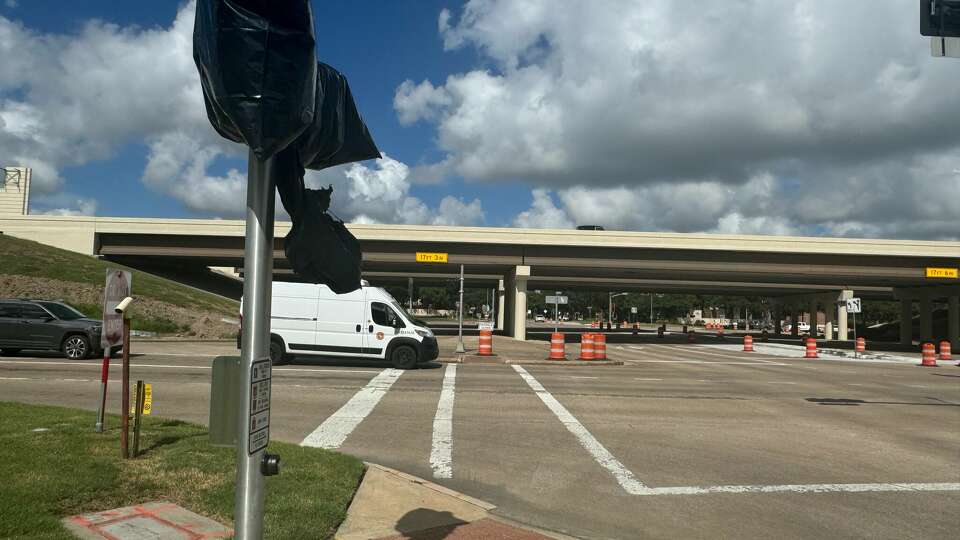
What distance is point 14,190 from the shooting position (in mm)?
52125

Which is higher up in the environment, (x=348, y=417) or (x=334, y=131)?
(x=334, y=131)

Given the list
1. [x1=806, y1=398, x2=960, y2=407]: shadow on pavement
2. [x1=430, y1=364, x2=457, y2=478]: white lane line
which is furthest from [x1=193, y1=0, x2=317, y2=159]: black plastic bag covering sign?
[x1=806, y1=398, x2=960, y2=407]: shadow on pavement

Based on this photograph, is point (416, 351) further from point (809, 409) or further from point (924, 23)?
point (924, 23)

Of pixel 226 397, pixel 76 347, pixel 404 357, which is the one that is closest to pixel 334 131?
pixel 226 397

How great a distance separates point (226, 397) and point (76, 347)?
18731mm

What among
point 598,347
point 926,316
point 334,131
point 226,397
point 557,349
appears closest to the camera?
point 226,397

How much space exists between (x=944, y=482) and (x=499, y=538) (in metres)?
5.64

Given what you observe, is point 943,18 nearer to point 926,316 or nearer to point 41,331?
point 41,331

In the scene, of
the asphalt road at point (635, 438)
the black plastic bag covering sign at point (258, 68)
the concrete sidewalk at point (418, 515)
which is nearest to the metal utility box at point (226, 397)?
the black plastic bag covering sign at point (258, 68)

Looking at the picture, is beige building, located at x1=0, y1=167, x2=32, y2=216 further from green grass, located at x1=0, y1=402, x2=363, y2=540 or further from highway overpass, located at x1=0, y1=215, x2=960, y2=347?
green grass, located at x1=0, y1=402, x2=363, y2=540

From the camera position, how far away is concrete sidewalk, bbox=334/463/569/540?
5309 millimetres

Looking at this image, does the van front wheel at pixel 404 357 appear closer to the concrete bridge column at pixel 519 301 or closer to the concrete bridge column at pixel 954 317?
the concrete bridge column at pixel 519 301

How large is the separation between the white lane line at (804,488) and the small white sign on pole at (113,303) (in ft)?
20.0

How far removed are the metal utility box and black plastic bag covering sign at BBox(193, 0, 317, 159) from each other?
0.93 m
